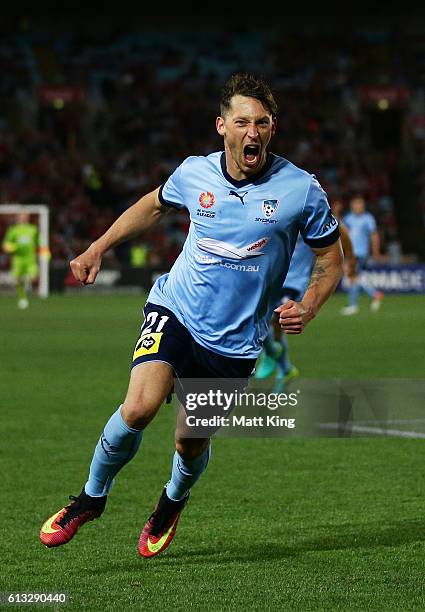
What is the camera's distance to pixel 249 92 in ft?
18.4

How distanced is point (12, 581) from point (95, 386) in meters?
7.91

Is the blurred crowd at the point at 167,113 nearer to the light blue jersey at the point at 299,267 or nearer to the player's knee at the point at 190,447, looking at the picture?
the light blue jersey at the point at 299,267

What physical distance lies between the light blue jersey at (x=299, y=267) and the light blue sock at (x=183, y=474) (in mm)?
4199

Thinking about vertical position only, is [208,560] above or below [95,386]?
above

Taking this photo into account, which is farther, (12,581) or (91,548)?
(91,548)

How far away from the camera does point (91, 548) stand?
589cm

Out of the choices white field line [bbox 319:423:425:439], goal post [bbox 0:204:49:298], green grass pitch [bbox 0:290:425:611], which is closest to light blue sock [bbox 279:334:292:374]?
green grass pitch [bbox 0:290:425:611]

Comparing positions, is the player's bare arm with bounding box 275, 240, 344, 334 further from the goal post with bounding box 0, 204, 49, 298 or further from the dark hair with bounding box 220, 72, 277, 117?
the goal post with bounding box 0, 204, 49, 298

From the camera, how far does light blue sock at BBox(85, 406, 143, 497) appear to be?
220 inches

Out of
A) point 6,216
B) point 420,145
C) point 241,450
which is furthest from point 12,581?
point 420,145

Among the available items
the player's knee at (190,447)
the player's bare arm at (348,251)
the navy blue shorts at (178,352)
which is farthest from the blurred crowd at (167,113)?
the navy blue shorts at (178,352)

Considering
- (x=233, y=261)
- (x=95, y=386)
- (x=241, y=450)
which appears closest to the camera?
(x=233, y=261)

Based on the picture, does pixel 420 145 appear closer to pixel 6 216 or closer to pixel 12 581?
pixel 6 216

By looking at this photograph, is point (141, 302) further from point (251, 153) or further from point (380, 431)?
point (251, 153)
